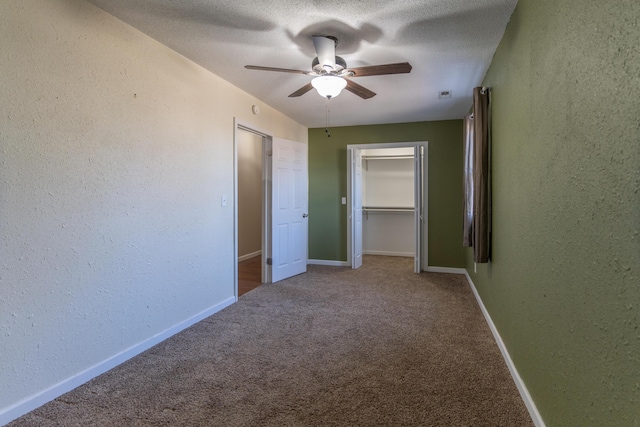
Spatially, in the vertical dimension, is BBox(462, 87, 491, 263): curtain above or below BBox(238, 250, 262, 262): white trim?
above

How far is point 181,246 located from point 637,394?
9.70 ft

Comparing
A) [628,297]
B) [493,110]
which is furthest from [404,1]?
[628,297]

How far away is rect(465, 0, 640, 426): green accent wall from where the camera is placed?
3.25 feet

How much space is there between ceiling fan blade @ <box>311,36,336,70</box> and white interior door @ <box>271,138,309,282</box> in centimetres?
211

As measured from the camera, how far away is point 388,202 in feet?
22.2

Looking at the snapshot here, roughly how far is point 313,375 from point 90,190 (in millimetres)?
1894

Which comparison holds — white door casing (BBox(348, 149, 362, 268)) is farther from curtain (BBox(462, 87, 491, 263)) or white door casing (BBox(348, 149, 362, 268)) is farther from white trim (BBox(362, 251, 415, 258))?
curtain (BBox(462, 87, 491, 263))

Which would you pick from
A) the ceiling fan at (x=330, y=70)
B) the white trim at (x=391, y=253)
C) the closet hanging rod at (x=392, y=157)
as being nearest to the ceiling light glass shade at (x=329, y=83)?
the ceiling fan at (x=330, y=70)

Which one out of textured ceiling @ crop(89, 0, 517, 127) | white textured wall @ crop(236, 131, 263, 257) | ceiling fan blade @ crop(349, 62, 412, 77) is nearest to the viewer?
textured ceiling @ crop(89, 0, 517, 127)

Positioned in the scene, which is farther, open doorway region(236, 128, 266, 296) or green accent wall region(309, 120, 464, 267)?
open doorway region(236, 128, 266, 296)

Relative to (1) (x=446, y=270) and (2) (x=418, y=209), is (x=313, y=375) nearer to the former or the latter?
(2) (x=418, y=209)

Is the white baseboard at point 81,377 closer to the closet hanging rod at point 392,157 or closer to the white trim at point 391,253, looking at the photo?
the white trim at point 391,253

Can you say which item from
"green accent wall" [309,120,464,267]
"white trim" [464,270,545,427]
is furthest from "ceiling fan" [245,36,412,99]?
"green accent wall" [309,120,464,267]

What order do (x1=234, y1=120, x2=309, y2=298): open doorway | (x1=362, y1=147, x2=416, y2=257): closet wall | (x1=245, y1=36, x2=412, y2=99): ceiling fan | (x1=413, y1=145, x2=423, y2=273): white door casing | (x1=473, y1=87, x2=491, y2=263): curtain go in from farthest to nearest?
(x1=362, y1=147, x2=416, y2=257): closet wall < (x1=413, y1=145, x2=423, y2=273): white door casing < (x1=234, y1=120, x2=309, y2=298): open doorway < (x1=473, y1=87, x2=491, y2=263): curtain < (x1=245, y1=36, x2=412, y2=99): ceiling fan
